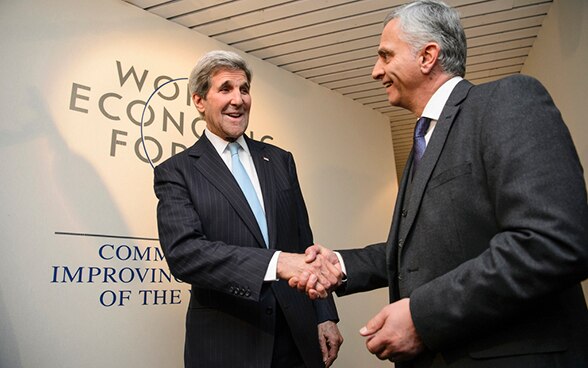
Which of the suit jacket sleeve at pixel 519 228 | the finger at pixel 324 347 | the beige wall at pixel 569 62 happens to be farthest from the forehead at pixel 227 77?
the beige wall at pixel 569 62

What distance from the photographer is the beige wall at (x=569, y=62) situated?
2881 millimetres

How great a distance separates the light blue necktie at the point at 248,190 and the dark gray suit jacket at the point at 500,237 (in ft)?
2.79

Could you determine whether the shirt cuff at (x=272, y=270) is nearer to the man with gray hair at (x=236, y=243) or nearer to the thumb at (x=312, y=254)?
the man with gray hair at (x=236, y=243)

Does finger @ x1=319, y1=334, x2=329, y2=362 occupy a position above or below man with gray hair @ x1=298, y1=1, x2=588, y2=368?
below

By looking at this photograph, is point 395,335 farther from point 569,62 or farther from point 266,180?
point 569,62

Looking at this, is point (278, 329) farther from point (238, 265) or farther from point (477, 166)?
point (477, 166)

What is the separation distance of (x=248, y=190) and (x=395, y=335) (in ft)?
3.63

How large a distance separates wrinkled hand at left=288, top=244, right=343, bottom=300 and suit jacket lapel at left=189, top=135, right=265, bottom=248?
241 millimetres

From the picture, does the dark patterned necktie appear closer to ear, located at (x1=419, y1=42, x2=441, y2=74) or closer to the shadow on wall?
ear, located at (x1=419, y1=42, x2=441, y2=74)

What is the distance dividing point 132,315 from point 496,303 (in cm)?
249

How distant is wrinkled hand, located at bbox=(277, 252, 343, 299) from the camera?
175 cm

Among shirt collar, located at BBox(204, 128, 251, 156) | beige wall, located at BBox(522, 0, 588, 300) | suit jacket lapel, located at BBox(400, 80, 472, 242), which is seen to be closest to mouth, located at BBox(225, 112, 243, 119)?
shirt collar, located at BBox(204, 128, 251, 156)

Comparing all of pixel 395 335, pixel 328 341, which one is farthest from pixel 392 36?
pixel 328 341

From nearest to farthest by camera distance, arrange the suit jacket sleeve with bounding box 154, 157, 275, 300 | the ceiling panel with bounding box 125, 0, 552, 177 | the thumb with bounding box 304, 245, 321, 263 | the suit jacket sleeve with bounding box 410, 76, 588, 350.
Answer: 1. the suit jacket sleeve with bounding box 410, 76, 588, 350
2. the suit jacket sleeve with bounding box 154, 157, 275, 300
3. the thumb with bounding box 304, 245, 321, 263
4. the ceiling panel with bounding box 125, 0, 552, 177
